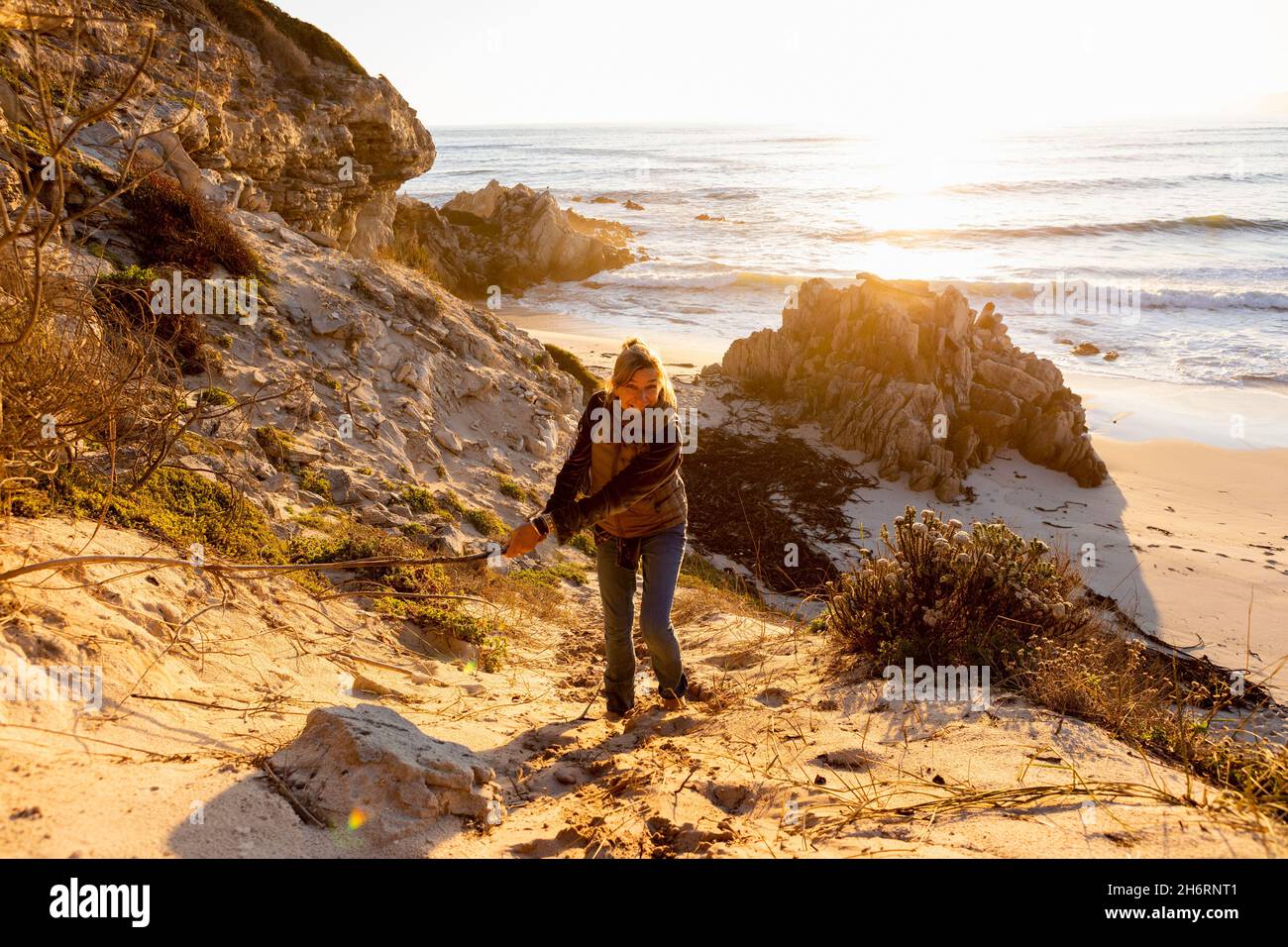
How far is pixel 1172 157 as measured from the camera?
2330 inches

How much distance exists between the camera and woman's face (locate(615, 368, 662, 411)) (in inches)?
167

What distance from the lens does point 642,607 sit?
450 centimetres

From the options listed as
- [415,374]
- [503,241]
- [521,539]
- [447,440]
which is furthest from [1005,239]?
[521,539]

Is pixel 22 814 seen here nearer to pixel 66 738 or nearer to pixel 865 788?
pixel 66 738

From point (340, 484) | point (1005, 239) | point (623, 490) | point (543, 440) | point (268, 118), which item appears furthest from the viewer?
point (1005, 239)

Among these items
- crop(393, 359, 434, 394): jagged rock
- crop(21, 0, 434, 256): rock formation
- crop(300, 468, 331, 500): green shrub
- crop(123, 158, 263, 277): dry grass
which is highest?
crop(21, 0, 434, 256): rock formation

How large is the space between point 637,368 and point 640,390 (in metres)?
0.12

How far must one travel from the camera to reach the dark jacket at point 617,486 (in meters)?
4.21

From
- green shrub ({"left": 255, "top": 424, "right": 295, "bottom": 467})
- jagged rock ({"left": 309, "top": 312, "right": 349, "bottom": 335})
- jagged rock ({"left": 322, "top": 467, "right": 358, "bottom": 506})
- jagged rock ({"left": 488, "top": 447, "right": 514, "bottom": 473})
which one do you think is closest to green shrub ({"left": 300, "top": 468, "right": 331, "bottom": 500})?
jagged rock ({"left": 322, "top": 467, "right": 358, "bottom": 506})

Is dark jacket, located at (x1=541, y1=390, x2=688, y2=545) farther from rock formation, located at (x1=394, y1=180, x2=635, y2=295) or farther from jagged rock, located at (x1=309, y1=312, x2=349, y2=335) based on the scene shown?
rock formation, located at (x1=394, y1=180, x2=635, y2=295)

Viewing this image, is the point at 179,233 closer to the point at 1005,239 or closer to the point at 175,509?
the point at 175,509

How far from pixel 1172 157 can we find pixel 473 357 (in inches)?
2622

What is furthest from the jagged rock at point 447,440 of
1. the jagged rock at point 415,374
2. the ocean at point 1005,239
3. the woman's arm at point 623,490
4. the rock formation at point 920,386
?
the ocean at point 1005,239
